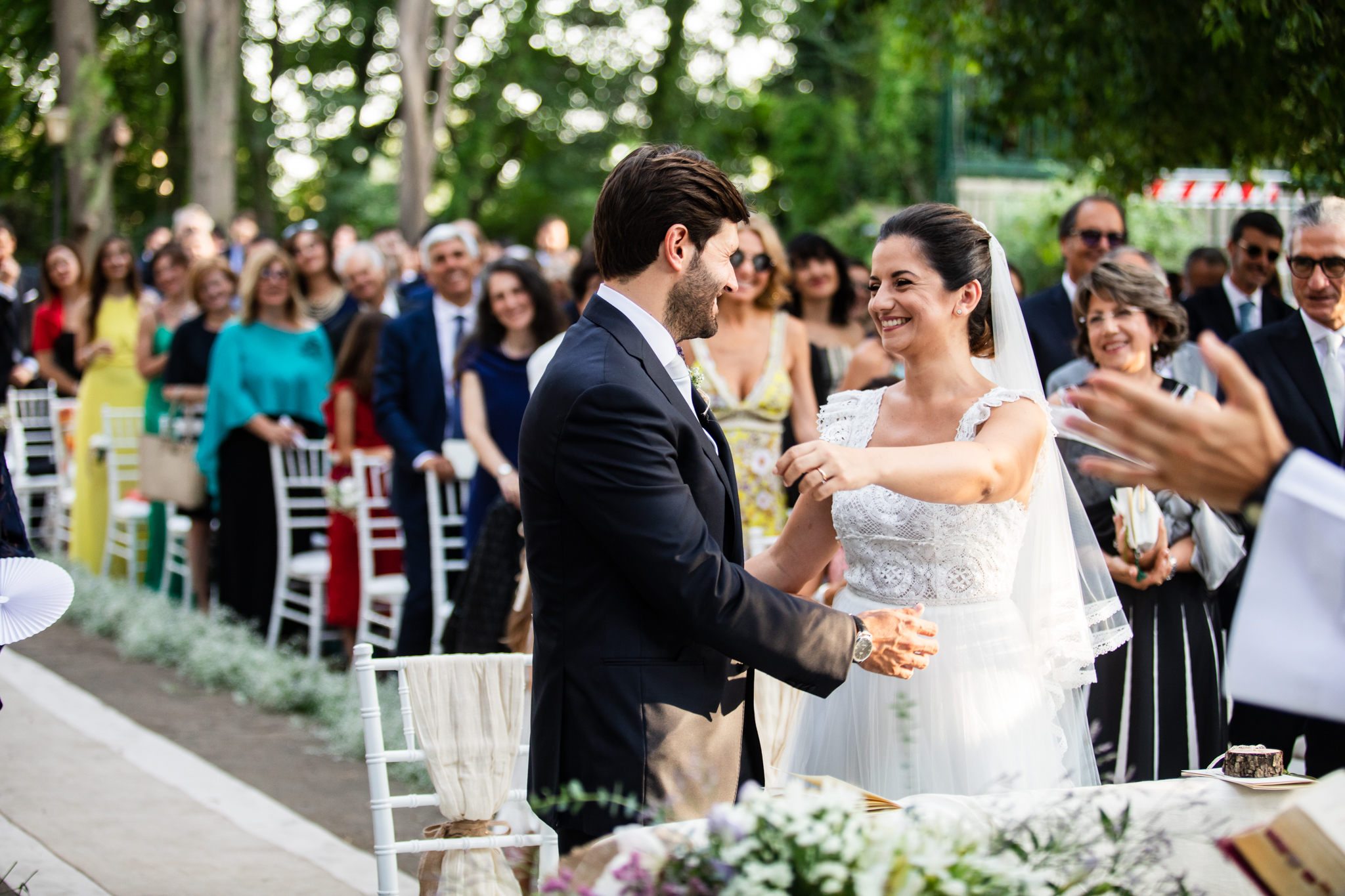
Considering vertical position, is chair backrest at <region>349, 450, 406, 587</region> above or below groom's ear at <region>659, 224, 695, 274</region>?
below

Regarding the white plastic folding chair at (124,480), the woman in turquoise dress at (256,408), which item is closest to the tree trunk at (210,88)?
the white plastic folding chair at (124,480)

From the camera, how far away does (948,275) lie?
296 centimetres

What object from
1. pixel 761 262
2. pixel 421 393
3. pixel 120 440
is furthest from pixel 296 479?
pixel 761 262

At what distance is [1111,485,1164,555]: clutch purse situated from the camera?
12.9ft

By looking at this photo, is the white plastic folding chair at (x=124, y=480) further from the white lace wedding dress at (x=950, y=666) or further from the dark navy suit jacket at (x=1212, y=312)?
→ the white lace wedding dress at (x=950, y=666)

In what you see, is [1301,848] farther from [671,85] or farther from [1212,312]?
[671,85]

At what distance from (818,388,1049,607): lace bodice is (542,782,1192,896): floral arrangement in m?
1.31

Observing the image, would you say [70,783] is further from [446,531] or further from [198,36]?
[198,36]

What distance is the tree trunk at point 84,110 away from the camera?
15.4m

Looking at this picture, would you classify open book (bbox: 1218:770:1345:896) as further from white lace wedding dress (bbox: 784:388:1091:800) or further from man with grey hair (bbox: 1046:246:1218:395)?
man with grey hair (bbox: 1046:246:1218:395)

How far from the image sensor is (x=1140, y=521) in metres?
3.93

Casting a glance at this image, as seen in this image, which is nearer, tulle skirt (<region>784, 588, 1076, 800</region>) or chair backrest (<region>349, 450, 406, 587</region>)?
tulle skirt (<region>784, 588, 1076, 800</region>)

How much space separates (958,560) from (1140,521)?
1223 millimetres

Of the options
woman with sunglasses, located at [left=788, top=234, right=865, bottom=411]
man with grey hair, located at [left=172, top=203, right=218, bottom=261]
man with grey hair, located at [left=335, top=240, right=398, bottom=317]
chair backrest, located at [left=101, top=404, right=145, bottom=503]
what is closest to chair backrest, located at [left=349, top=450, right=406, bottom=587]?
man with grey hair, located at [left=335, top=240, right=398, bottom=317]
